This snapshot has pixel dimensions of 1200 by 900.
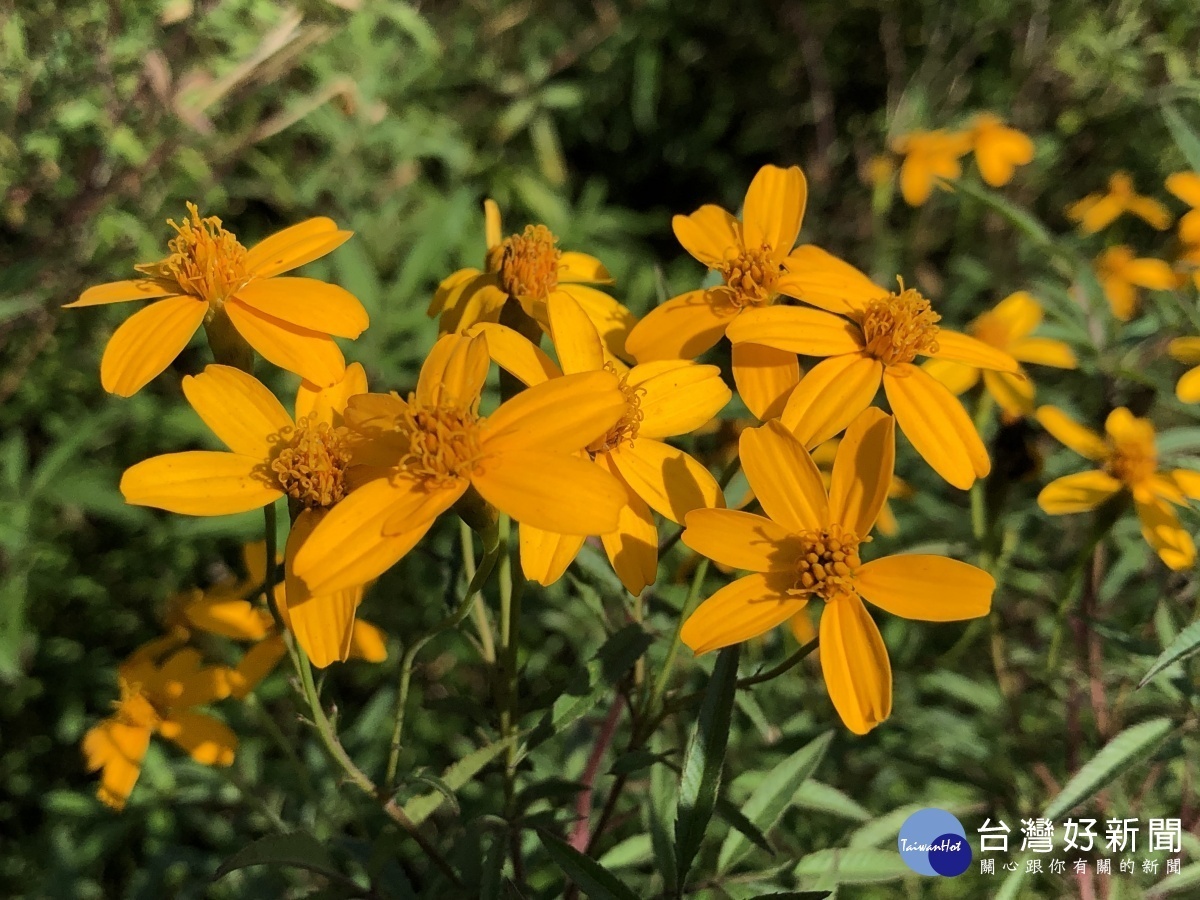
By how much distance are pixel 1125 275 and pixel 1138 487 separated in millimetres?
1267

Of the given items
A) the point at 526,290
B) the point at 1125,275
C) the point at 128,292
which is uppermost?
the point at 128,292

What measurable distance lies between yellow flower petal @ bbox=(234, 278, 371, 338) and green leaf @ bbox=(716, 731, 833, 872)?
888 millimetres

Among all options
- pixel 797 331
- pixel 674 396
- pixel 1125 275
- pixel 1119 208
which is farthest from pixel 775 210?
pixel 1119 208

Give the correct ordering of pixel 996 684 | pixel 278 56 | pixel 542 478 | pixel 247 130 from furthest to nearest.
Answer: pixel 247 130, pixel 278 56, pixel 996 684, pixel 542 478

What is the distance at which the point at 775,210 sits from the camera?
130cm

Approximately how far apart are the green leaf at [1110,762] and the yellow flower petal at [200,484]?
1129 millimetres

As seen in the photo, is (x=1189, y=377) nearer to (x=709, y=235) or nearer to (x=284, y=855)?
(x=709, y=235)

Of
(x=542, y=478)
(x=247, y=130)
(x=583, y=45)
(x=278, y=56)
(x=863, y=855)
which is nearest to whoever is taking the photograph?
(x=542, y=478)

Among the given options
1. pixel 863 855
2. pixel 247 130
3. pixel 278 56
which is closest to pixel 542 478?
pixel 863 855

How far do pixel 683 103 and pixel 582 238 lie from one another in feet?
4.90

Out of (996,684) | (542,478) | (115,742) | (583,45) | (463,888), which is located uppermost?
(583,45)

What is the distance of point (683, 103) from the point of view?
4164mm

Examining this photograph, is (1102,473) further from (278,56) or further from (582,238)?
(278,56)

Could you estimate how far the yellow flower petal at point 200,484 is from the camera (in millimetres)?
994
